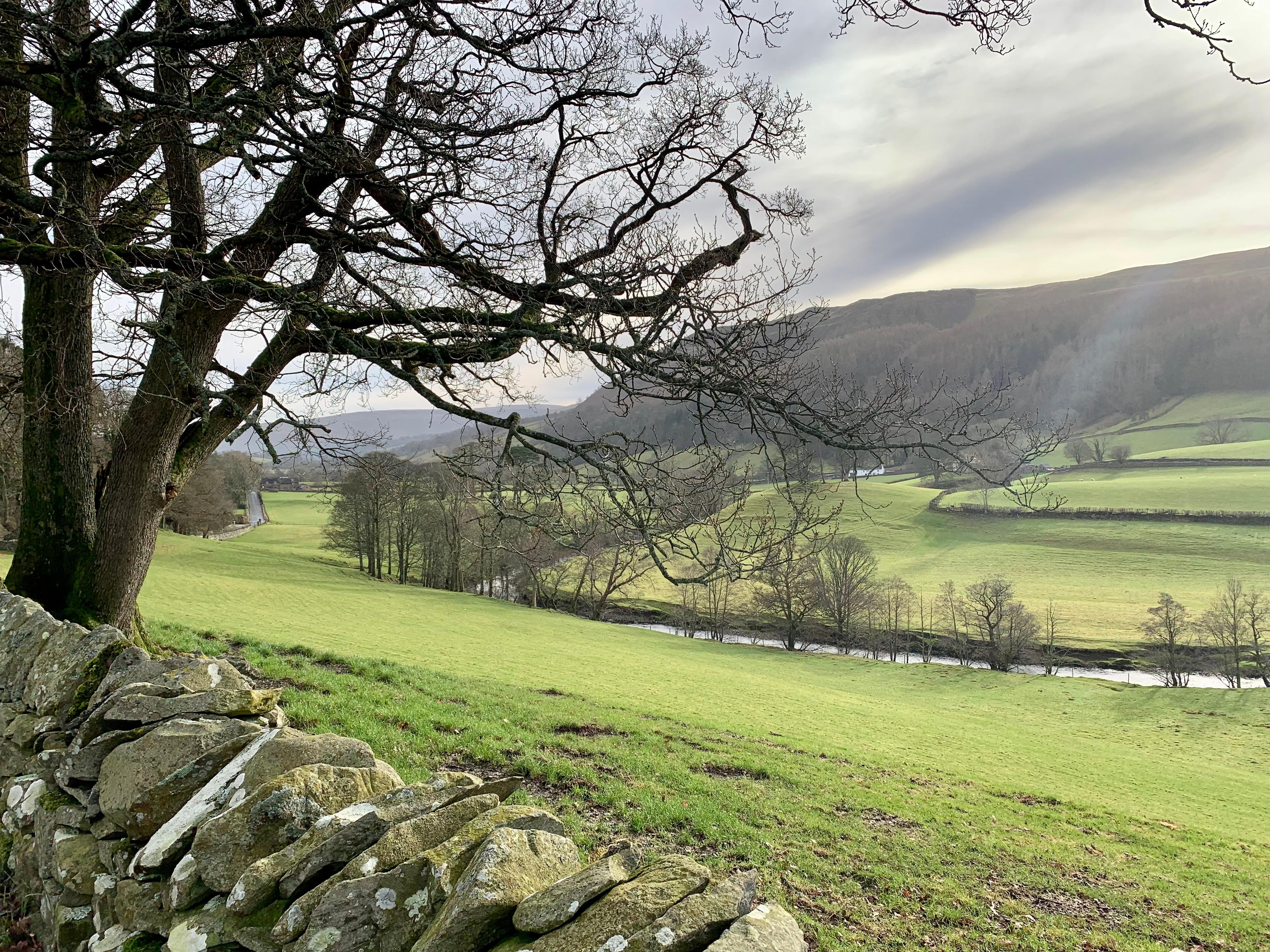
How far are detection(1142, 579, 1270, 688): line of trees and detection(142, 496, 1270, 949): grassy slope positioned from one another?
45.1 feet

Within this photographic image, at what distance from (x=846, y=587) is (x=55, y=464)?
154ft

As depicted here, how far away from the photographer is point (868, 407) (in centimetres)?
629

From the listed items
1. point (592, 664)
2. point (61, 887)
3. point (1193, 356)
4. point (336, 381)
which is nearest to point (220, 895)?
point (61, 887)

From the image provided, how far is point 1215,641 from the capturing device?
4331 centimetres

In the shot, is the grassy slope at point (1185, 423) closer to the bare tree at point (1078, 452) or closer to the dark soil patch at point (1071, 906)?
the bare tree at point (1078, 452)

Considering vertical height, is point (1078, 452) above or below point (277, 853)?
above

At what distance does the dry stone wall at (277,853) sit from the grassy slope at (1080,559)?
46.5 meters

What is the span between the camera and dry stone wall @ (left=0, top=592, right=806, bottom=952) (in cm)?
215

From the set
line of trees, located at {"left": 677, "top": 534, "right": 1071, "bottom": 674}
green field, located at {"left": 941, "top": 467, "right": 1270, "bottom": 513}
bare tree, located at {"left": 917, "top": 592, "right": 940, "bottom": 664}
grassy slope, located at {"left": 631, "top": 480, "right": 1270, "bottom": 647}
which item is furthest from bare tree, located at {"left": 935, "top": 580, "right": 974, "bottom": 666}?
green field, located at {"left": 941, "top": 467, "right": 1270, "bottom": 513}

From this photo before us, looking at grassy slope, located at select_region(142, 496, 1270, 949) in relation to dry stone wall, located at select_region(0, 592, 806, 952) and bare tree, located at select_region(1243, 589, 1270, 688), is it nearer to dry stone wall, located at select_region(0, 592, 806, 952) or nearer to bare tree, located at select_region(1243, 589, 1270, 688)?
dry stone wall, located at select_region(0, 592, 806, 952)

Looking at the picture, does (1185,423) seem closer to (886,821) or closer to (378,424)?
(886,821)

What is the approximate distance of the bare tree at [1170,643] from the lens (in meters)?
41.6

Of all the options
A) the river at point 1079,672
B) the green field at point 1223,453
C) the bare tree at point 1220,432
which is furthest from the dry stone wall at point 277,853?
the bare tree at point 1220,432

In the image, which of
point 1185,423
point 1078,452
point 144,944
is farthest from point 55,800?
point 1185,423
